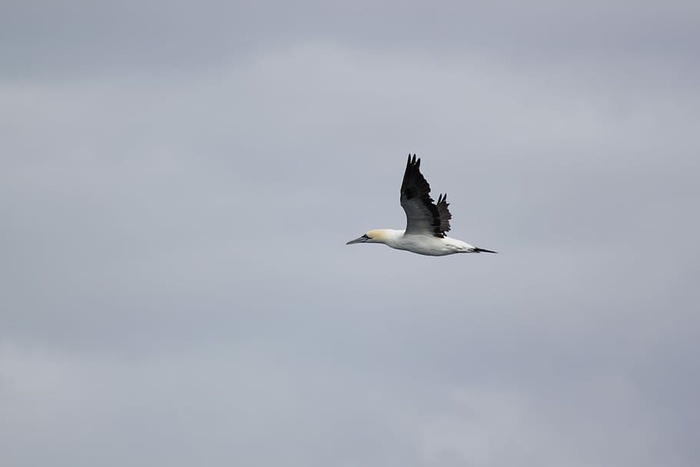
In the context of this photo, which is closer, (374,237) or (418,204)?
(418,204)

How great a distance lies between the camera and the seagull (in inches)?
2152

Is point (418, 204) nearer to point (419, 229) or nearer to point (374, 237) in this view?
point (419, 229)

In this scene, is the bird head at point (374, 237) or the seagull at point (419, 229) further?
the bird head at point (374, 237)

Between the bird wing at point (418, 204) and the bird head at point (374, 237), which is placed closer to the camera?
the bird wing at point (418, 204)

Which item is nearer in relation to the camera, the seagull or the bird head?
the seagull

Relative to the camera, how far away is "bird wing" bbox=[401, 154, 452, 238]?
54.4 meters

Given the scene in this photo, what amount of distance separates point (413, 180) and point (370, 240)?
602cm

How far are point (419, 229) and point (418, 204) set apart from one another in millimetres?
1913

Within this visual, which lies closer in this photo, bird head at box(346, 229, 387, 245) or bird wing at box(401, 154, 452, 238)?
bird wing at box(401, 154, 452, 238)

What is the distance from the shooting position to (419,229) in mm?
57250

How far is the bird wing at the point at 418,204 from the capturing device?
5444 cm

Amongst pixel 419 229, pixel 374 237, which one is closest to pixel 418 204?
pixel 419 229

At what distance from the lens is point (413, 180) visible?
54.6m

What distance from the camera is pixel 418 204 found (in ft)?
182
